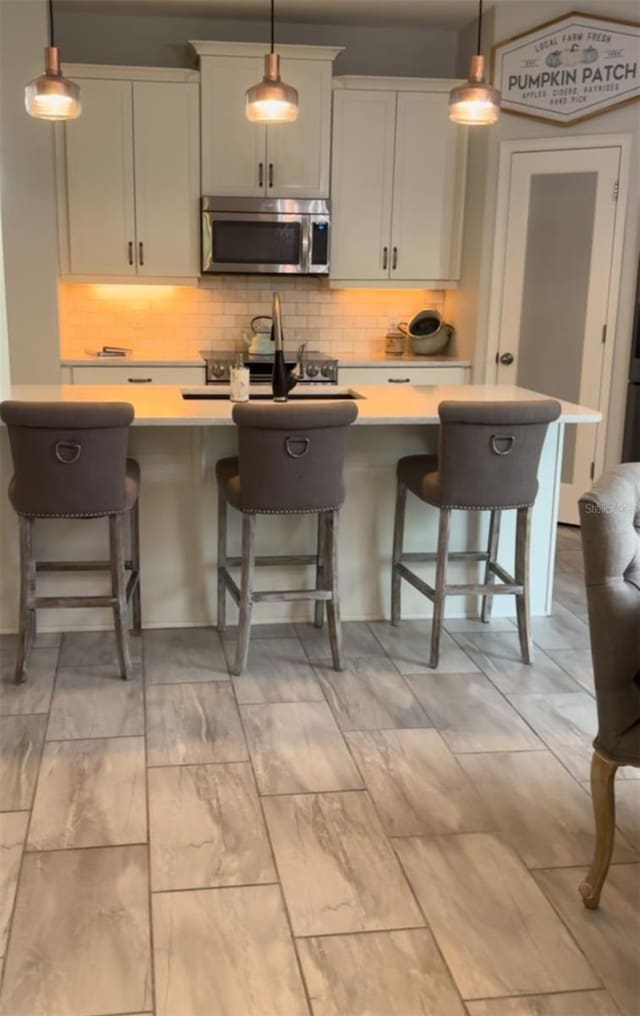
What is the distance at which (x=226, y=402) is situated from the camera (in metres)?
3.71

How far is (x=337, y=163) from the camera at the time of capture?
562 centimetres

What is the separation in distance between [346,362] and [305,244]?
0.74m

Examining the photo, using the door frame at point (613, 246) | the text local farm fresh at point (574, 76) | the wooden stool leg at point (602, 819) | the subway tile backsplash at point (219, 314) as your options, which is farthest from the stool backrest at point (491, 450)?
the subway tile backsplash at point (219, 314)

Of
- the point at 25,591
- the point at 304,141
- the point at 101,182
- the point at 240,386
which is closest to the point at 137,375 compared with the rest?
the point at 101,182

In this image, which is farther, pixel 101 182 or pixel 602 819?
pixel 101 182

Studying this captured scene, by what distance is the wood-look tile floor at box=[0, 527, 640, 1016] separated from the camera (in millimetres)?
1926

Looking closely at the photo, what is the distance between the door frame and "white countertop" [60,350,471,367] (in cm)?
34

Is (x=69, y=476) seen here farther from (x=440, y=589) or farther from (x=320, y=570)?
(x=440, y=589)

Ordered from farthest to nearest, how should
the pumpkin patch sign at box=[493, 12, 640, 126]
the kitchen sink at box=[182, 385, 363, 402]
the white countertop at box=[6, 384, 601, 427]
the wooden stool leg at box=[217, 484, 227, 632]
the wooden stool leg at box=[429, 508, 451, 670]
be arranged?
the pumpkin patch sign at box=[493, 12, 640, 126] < the kitchen sink at box=[182, 385, 363, 402] < the wooden stool leg at box=[217, 484, 227, 632] < the wooden stool leg at box=[429, 508, 451, 670] < the white countertop at box=[6, 384, 601, 427]

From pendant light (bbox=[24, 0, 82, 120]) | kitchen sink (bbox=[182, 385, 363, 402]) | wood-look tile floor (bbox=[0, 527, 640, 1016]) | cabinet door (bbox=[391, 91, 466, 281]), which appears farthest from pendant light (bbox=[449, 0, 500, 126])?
cabinet door (bbox=[391, 91, 466, 281])

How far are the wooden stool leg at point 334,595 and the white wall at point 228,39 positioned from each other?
3.56m

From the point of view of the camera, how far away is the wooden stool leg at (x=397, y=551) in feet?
12.3

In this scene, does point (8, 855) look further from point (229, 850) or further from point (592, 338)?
point (592, 338)

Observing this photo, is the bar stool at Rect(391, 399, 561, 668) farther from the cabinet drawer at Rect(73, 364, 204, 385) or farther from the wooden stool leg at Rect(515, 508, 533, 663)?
the cabinet drawer at Rect(73, 364, 204, 385)
